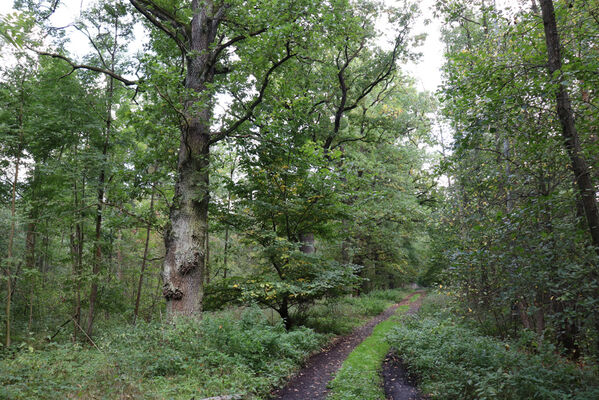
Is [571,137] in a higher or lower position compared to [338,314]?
higher

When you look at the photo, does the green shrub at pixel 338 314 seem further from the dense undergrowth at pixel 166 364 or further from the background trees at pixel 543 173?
the background trees at pixel 543 173

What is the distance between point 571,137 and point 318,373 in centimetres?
665

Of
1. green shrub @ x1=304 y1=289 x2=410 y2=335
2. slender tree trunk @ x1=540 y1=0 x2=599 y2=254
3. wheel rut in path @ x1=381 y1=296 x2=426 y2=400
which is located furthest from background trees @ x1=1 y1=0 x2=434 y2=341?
slender tree trunk @ x1=540 y1=0 x2=599 y2=254

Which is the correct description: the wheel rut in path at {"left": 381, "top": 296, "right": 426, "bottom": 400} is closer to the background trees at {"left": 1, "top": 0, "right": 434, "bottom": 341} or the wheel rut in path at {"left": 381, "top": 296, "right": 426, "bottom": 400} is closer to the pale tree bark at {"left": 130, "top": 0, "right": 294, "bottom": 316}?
the background trees at {"left": 1, "top": 0, "right": 434, "bottom": 341}

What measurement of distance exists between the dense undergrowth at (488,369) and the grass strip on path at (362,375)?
33.0 inches

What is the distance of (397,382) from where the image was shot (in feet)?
23.6

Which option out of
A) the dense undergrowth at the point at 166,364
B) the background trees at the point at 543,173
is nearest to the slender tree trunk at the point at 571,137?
the background trees at the point at 543,173

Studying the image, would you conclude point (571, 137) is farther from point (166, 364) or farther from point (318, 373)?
point (166, 364)

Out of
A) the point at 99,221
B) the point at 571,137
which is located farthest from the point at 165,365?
the point at 571,137

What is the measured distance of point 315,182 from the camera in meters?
9.64

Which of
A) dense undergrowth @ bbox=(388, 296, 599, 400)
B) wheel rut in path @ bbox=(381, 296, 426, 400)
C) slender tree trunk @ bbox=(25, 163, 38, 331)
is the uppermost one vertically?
slender tree trunk @ bbox=(25, 163, 38, 331)

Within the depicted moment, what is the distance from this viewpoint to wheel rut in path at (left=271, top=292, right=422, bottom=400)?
618 cm

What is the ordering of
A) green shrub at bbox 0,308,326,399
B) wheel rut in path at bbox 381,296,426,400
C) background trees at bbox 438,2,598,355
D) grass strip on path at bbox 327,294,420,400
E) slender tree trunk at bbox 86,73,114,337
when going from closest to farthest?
background trees at bbox 438,2,598,355, green shrub at bbox 0,308,326,399, grass strip on path at bbox 327,294,420,400, wheel rut in path at bbox 381,296,426,400, slender tree trunk at bbox 86,73,114,337

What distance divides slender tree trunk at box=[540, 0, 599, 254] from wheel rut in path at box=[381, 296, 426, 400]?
169 inches
